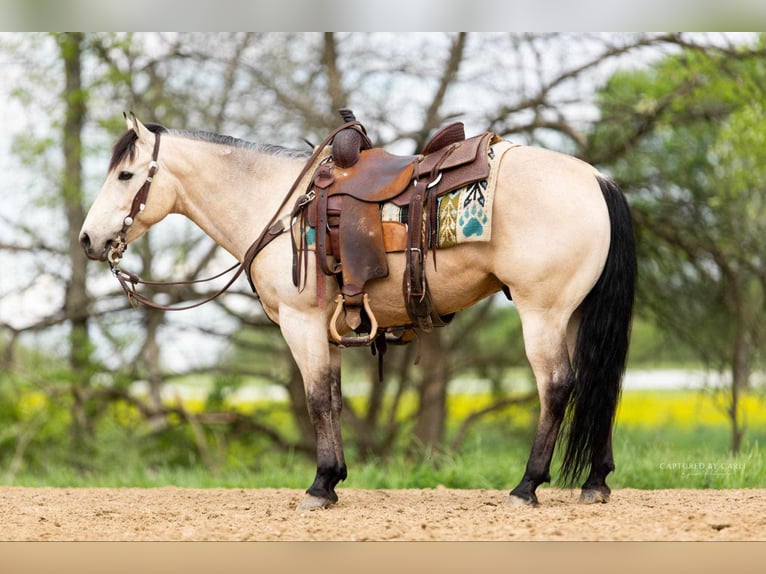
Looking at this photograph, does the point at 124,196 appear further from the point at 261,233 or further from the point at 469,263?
the point at 469,263

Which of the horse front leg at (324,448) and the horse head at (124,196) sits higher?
the horse head at (124,196)

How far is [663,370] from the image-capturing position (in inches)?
489

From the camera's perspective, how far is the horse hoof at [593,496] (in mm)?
4812

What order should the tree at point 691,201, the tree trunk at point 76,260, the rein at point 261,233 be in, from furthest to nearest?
the tree trunk at point 76,260, the tree at point 691,201, the rein at point 261,233

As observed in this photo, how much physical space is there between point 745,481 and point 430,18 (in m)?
3.48

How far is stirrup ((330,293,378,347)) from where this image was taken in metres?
4.77

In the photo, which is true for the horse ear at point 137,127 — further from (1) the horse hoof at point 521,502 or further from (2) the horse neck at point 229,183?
(1) the horse hoof at point 521,502

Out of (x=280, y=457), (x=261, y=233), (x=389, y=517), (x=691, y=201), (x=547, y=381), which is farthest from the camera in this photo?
(x=280, y=457)

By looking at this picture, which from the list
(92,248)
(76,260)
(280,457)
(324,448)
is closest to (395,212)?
(324,448)

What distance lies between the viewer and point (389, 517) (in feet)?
14.2

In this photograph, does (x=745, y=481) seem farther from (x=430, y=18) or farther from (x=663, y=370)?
(x=663, y=370)

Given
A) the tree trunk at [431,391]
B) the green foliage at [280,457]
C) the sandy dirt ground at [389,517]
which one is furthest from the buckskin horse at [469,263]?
the tree trunk at [431,391]

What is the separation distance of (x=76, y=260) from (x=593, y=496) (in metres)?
6.99

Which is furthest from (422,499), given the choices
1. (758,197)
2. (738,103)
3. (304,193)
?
(758,197)
